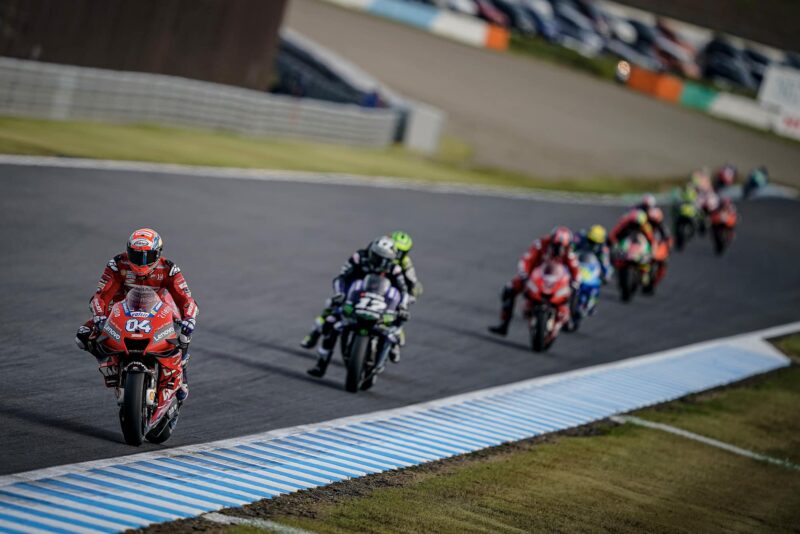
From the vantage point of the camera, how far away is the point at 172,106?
3294 cm

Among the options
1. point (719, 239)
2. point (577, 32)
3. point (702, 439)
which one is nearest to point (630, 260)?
point (702, 439)

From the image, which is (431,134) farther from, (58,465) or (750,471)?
(58,465)

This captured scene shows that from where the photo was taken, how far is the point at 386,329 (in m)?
14.6

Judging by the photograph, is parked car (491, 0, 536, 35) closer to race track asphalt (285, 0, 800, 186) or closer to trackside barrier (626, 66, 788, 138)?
race track asphalt (285, 0, 800, 186)

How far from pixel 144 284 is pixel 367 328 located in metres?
4.11

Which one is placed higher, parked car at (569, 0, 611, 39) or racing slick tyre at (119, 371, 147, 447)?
parked car at (569, 0, 611, 39)

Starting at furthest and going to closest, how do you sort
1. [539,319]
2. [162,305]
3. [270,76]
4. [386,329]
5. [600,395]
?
1. [270,76]
2. [539,319]
3. [600,395]
4. [386,329]
5. [162,305]

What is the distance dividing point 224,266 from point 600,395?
5.81 meters

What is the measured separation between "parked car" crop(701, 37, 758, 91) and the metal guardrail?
3450 centimetres

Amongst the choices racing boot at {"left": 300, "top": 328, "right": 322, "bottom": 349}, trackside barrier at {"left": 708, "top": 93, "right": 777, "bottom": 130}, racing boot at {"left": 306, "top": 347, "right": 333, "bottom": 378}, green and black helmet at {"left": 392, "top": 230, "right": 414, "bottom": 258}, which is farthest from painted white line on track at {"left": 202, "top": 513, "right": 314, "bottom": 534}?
trackside barrier at {"left": 708, "top": 93, "right": 777, "bottom": 130}

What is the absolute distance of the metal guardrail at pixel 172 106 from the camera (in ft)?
92.0

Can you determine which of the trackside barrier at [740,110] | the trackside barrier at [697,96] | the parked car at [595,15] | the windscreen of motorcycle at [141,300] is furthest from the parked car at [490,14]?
the windscreen of motorcycle at [141,300]

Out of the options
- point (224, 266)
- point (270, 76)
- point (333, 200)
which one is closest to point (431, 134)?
point (270, 76)

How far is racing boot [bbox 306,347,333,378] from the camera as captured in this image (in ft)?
49.6
